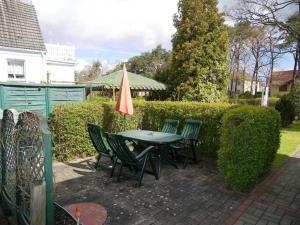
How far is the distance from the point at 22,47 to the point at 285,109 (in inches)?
638

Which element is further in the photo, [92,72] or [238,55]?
[92,72]

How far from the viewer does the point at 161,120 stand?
8.79 m

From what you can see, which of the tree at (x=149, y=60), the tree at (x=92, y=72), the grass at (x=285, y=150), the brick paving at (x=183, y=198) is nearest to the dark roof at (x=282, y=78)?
the tree at (x=149, y=60)

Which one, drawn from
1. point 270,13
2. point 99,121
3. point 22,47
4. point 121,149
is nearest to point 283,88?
point 270,13

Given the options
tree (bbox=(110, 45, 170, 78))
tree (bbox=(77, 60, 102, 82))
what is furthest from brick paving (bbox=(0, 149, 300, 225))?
tree (bbox=(110, 45, 170, 78))

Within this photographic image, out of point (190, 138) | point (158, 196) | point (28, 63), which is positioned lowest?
point (158, 196)

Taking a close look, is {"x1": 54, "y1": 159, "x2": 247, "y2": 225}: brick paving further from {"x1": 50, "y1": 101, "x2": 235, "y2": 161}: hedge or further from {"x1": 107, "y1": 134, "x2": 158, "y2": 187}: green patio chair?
{"x1": 50, "y1": 101, "x2": 235, "y2": 161}: hedge

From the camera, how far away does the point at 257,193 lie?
483 cm

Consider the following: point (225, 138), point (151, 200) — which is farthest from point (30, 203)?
point (225, 138)

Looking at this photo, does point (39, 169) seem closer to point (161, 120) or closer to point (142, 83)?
point (161, 120)

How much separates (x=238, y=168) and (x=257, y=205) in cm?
74

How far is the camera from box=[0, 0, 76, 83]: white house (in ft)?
42.3

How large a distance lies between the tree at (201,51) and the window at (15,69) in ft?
30.6

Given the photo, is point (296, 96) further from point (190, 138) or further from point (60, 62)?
point (60, 62)
